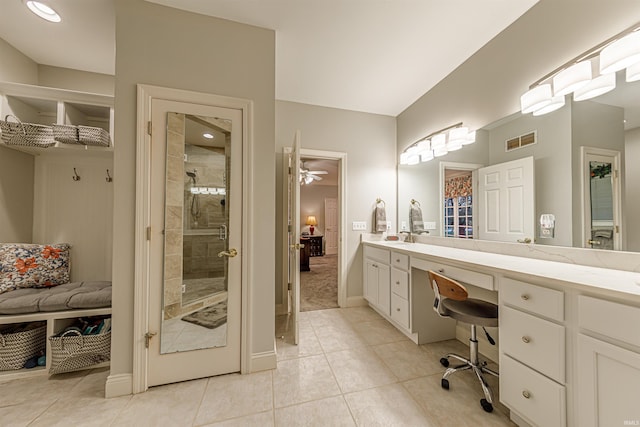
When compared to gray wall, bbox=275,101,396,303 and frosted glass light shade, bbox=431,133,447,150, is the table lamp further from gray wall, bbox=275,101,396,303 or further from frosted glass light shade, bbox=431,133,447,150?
frosted glass light shade, bbox=431,133,447,150

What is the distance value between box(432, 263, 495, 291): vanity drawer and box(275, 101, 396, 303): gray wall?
4.72ft

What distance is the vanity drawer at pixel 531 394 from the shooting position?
1044 millimetres

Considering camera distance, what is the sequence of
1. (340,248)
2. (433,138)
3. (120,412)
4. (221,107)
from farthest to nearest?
(340,248) → (433,138) → (221,107) → (120,412)

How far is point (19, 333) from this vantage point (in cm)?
162

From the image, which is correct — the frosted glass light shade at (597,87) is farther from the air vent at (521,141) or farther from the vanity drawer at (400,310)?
the vanity drawer at (400,310)

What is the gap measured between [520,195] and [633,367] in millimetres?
1266

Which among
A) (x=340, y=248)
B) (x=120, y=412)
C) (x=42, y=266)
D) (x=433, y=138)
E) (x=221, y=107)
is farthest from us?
(x=340, y=248)

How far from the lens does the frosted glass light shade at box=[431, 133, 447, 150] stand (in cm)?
252

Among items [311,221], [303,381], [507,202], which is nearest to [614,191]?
[507,202]

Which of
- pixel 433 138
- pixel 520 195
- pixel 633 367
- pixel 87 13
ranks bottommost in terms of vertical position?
pixel 633 367

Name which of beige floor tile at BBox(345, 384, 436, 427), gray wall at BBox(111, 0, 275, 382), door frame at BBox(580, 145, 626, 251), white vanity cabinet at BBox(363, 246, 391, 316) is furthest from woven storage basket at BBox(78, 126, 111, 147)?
door frame at BBox(580, 145, 626, 251)

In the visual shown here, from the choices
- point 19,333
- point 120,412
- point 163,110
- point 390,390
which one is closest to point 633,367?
point 390,390

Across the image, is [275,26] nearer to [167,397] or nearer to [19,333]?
[167,397]

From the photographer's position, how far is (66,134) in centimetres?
184
